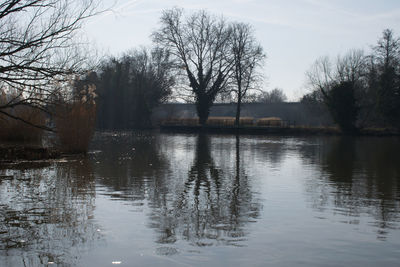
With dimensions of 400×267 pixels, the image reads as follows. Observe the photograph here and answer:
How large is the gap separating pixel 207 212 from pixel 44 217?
295 centimetres

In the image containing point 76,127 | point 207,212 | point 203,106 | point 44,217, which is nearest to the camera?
point 44,217

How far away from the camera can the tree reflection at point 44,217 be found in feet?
20.1

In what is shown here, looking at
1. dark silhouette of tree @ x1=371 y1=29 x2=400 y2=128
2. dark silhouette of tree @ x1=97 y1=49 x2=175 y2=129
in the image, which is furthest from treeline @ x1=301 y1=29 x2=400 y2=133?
dark silhouette of tree @ x1=97 y1=49 x2=175 y2=129

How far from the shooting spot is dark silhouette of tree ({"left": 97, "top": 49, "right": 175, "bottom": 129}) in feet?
218

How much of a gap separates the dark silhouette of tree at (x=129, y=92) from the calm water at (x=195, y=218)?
5125cm

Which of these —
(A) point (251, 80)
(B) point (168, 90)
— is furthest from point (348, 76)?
(B) point (168, 90)

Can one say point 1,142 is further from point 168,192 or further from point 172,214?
point 172,214

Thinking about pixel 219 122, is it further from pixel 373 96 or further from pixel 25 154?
pixel 25 154

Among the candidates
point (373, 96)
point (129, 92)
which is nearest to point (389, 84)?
point (373, 96)

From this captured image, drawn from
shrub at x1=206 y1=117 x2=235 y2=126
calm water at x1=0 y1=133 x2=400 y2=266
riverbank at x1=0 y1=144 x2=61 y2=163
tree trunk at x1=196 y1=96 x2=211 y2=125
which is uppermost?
tree trunk at x1=196 y1=96 x2=211 y2=125

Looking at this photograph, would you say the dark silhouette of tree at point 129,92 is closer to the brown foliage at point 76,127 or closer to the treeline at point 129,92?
the treeline at point 129,92

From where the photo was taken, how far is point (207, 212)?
8852 millimetres

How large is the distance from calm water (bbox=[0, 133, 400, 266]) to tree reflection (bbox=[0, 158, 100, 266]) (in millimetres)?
18

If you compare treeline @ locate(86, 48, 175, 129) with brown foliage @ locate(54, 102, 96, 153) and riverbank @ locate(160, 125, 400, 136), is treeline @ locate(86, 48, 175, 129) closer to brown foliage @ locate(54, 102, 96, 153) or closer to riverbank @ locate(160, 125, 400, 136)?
riverbank @ locate(160, 125, 400, 136)
